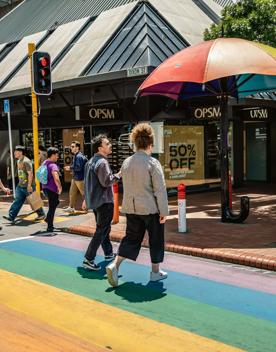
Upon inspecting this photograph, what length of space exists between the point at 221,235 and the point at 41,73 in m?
6.23

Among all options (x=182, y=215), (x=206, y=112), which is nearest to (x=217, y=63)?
(x=182, y=215)

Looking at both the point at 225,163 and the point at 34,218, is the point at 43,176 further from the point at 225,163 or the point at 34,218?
the point at 225,163

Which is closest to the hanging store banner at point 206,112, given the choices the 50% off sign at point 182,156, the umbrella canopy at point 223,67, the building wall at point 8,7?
the 50% off sign at point 182,156

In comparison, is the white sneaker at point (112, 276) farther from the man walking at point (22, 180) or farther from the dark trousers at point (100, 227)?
the man walking at point (22, 180)

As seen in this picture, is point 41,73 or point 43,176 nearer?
point 43,176

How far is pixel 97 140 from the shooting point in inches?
273

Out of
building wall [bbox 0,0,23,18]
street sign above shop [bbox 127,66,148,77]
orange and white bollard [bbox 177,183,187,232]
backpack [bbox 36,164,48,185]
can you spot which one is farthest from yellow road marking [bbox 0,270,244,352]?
building wall [bbox 0,0,23,18]

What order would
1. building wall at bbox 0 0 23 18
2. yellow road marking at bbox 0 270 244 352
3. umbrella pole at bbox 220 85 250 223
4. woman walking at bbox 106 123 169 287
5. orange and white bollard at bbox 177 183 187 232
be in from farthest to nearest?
building wall at bbox 0 0 23 18
umbrella pole at bbox 220 85 250 223
orange and white bollard at bbox 177 183 187 232
woman walking at bbox 106 123 169 287
yellow road marking at bbox 0 270 244 352

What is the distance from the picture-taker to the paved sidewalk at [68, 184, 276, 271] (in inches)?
295

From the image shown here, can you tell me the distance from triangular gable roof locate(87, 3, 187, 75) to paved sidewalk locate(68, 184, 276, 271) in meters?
4.86

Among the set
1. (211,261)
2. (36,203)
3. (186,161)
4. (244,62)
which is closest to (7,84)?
(186,161)

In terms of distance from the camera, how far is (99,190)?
6.89m

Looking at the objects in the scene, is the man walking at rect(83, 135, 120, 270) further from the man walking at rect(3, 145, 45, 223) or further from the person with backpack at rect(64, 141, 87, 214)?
the person with backpack at rect(64, 141, 87, 214)

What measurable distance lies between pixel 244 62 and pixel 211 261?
3.70 metres
